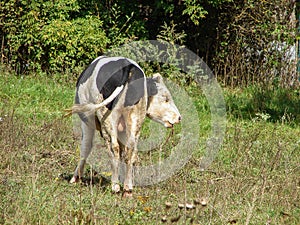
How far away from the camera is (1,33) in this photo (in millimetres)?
14812

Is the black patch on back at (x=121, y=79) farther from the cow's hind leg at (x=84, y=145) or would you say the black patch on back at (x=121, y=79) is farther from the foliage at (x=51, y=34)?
the foliage at (x=51, y=34)

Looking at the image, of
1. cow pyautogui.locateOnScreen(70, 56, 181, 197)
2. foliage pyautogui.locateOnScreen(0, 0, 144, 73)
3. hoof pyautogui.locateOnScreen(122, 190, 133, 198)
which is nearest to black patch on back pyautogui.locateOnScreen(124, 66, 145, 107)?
cow pyautogui.locateOnScreen(70, 56, 181, 197)

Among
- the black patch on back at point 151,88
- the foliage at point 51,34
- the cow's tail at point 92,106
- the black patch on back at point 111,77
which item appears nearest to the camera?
the cow's tail at point 92,106

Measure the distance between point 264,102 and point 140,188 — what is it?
19.9 feet

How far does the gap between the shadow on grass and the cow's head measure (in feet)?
14.1

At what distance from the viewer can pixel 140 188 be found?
7.16m

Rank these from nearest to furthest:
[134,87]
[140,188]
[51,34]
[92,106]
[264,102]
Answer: [92,106], [134,87], [140,188], [264,102], [51,34]

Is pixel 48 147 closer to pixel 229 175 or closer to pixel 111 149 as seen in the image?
pixel 111 149

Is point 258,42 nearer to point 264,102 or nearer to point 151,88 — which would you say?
point 264,102

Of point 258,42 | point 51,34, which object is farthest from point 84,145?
point 258,42

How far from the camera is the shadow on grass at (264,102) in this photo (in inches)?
471

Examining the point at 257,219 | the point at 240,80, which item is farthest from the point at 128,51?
the point at 257,219

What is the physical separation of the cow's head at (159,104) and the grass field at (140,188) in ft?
2.22

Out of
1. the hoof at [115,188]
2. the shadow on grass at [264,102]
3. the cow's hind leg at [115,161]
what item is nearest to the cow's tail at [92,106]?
the cow's hind leg at [115,161]
